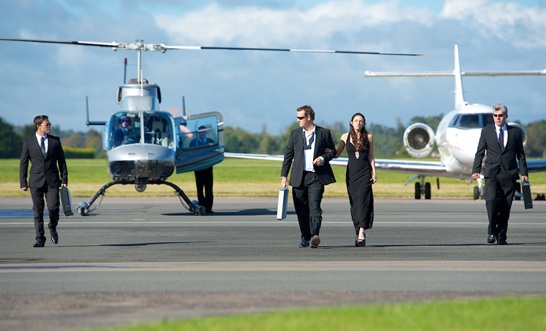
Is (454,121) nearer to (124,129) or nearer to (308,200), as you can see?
(124,129)

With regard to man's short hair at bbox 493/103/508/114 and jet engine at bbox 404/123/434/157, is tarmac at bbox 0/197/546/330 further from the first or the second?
jet engine at bbox 404/123/434/157

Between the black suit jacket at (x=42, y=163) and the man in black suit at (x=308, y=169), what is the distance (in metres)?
3.33

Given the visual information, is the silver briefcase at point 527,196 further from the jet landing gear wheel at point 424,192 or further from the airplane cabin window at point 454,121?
the jet landing gear wheel at point 424,192

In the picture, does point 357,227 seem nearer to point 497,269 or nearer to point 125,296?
point 497,269

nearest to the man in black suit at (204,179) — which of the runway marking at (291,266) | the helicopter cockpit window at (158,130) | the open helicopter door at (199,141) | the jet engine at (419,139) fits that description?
the open helicopter door at (199,141)

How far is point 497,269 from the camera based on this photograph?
12.4 meters

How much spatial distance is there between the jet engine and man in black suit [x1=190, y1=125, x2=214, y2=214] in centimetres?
1398

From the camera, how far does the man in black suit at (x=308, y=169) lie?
624 inches

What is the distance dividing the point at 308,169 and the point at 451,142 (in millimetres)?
20898

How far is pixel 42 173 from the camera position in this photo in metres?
16.2

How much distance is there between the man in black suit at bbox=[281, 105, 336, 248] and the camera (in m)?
15.8

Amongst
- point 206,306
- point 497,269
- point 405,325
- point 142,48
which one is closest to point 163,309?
point 206,306

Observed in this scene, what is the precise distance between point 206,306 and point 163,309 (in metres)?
0.38

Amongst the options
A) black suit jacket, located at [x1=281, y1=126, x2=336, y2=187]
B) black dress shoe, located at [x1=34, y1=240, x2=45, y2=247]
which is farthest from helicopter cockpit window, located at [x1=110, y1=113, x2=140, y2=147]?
black suit jacket, located at [x1=281, y1=126, x2=336, y2=187]
